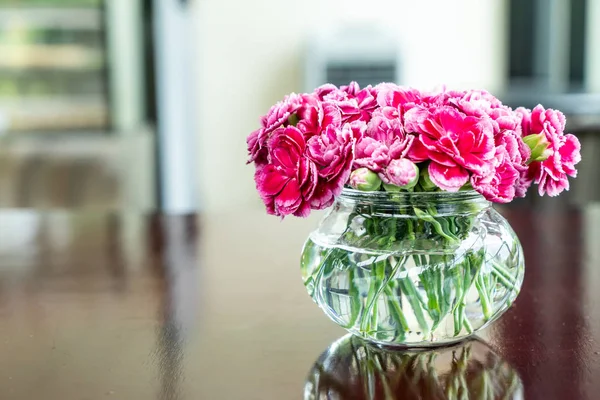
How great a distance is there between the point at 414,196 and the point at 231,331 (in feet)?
0.74

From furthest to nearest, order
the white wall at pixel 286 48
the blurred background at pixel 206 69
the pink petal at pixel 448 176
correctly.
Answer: the white wall at pixel 286 48 < the blurred background at pixel 206 69 < the pink petal at pixel 448 176

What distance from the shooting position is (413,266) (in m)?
0.52

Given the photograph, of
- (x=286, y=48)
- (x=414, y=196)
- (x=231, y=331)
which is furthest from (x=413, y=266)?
(x=286, y=48)

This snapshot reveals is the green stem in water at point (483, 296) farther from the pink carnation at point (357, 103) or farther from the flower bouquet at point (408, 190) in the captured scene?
the pink carnation at point (357, 103)

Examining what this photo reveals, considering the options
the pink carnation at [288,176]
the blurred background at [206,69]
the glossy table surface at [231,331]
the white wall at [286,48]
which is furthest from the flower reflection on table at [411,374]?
the white wall at [286,48]

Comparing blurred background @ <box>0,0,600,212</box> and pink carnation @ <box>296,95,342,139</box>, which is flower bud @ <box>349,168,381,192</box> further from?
blurred background @ <box>0,0,600,212</box>

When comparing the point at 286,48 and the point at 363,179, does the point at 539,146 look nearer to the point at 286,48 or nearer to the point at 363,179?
the point at 363,179

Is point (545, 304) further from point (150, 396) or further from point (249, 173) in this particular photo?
point (249, 173)

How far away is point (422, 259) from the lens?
52 centimetres

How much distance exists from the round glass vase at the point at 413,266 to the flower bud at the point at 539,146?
0.16 ft

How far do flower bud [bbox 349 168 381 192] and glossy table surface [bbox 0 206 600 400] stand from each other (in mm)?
134

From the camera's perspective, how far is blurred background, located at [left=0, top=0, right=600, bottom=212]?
248 centimetres

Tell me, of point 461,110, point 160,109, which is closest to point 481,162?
point 461,110

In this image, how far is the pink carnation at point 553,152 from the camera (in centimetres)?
53
